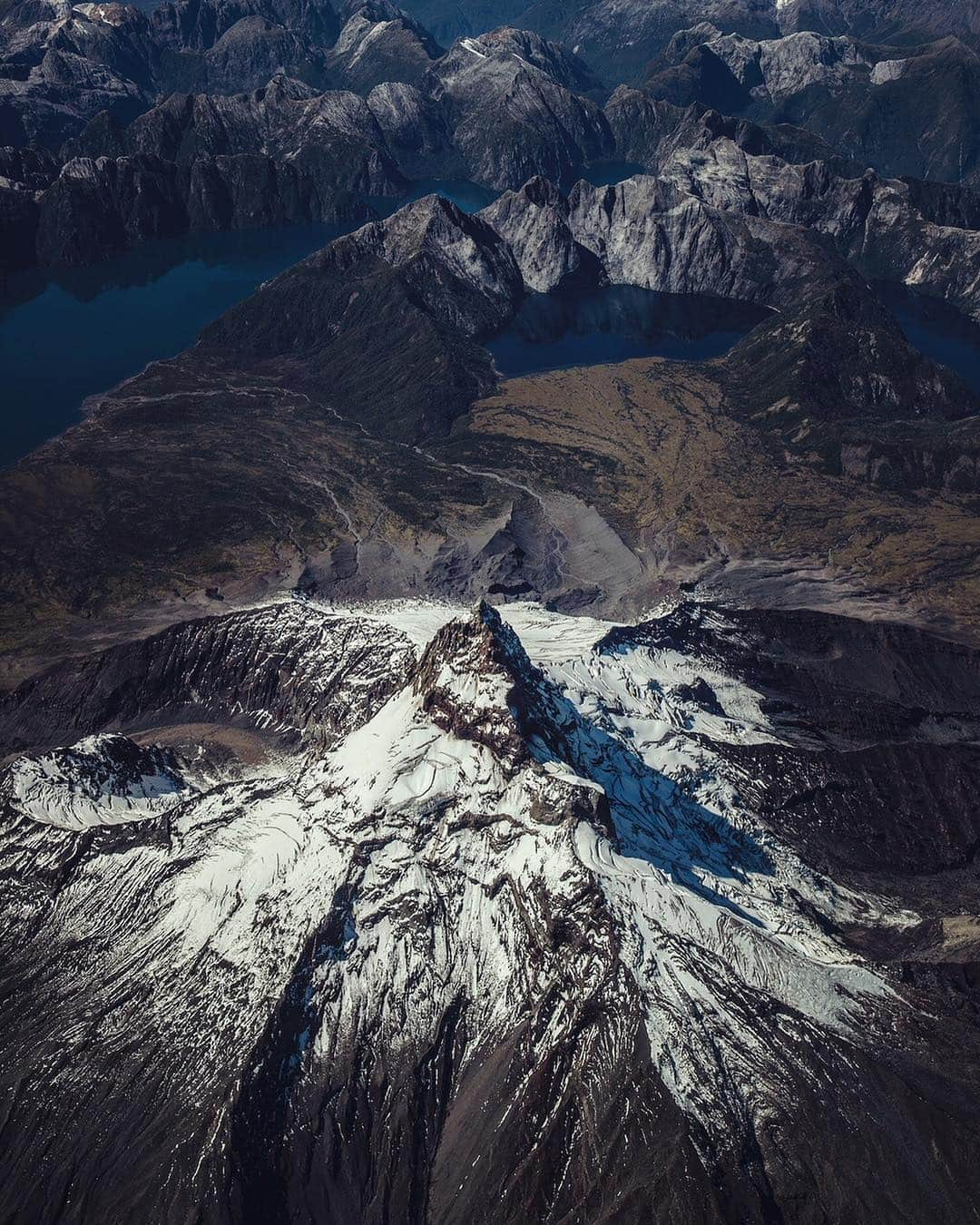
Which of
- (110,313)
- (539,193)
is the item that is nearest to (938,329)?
(539,193)

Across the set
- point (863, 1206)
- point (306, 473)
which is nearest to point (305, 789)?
point (863, 1206)

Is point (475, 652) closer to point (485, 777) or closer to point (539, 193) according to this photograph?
point (485, 777)

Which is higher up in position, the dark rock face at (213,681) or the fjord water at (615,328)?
the dark rock face at (213,681)

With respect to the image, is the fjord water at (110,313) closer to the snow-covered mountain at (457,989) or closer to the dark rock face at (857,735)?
the snow-covered mountain at (457,989)

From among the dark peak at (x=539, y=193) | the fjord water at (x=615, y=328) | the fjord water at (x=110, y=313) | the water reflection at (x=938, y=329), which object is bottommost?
the water reflection at (x=938, y=329)

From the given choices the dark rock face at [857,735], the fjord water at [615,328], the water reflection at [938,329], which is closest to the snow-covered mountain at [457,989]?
the dark rock face at [857,735]

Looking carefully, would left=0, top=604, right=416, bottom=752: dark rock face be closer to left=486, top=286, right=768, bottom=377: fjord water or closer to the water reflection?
left=486, top=286, right=768, bottom=377: fjord water
